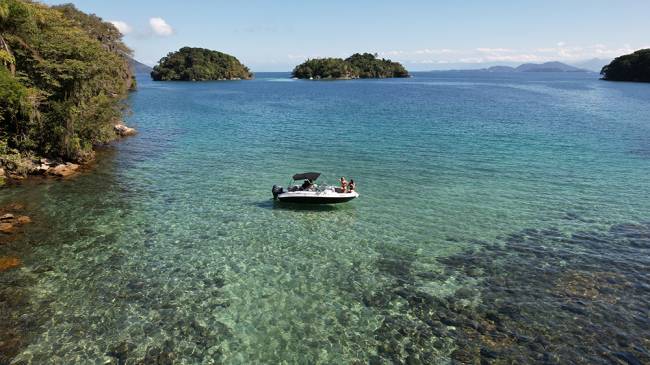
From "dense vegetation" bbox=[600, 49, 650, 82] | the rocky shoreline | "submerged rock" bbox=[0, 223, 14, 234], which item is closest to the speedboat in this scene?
"submerged rock" bbox=[0, 223, 14, 234]

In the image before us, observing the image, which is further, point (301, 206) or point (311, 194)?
point (301, 206)

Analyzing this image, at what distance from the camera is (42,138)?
3375cm

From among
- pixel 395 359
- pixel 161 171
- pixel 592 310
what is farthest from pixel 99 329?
pixel 161 171

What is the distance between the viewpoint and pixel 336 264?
67.9 feet

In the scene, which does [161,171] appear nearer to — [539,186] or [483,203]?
[483,203]

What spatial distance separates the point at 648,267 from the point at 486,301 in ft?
30.4

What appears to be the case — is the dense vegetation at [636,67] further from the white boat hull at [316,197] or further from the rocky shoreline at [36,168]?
the rocky shoreline at [36,168]

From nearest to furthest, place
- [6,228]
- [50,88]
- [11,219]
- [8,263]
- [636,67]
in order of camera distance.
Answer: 1. [8,263]
2. [6,228]
3. [11,219]
4. [50,88]
5. [636,67]

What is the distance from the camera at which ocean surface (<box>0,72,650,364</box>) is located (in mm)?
14859

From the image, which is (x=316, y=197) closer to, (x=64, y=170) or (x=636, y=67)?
(x=64, y=170)

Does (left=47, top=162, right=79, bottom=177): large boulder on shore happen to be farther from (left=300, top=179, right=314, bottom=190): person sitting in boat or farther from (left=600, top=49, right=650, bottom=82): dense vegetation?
(left=600, top=49, right=650, bottom=82): dense vegetation

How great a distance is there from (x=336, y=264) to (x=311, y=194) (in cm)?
846

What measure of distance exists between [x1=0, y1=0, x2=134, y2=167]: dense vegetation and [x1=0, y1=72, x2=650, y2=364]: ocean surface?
374 cm

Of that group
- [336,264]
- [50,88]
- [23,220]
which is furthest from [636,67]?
[23,220]
